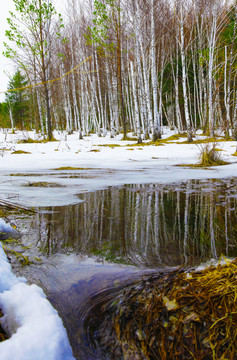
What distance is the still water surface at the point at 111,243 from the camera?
3.82ft

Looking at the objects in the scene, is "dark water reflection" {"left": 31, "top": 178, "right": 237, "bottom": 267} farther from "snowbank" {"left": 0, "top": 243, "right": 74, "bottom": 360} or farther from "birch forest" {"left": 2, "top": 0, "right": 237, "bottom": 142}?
"birch forest" {"left": 2, "top": 0, "right": 237, "bottom": 142}

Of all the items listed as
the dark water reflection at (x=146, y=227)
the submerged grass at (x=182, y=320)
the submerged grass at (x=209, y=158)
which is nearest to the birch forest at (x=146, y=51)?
the submerged grass at (x=209, y=158)

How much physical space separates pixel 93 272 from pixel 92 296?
8.2 inches

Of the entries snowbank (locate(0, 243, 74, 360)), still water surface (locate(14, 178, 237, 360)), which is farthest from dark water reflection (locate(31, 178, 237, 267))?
Result: snowbank (locate(0, 243, 74, 360))

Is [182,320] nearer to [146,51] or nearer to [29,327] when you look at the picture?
[29,327]

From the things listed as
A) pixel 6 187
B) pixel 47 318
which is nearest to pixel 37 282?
pixel 47 318

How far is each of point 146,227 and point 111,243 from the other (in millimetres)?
448

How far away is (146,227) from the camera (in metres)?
2.09

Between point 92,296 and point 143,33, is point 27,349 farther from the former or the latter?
point 143,33

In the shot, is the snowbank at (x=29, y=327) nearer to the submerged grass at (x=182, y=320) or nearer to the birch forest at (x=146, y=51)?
the submerged grass at (x=182, y=320)

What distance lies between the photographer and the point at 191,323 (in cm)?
88

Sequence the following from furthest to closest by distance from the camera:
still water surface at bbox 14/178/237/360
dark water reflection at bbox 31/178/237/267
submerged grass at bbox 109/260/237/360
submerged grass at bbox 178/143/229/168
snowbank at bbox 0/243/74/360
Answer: submerged grass at bbox 178/143/229/168
dark water reflection at bbox 31/178/237/267
still water surface at bbox 14/178/237/360
submerged grass at bbox 109/260/237/360
snowbank at bbox 0/243/74/360

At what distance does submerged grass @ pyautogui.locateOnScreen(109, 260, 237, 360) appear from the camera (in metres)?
0.82

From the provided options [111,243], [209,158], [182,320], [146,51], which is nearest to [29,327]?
[182,320]
